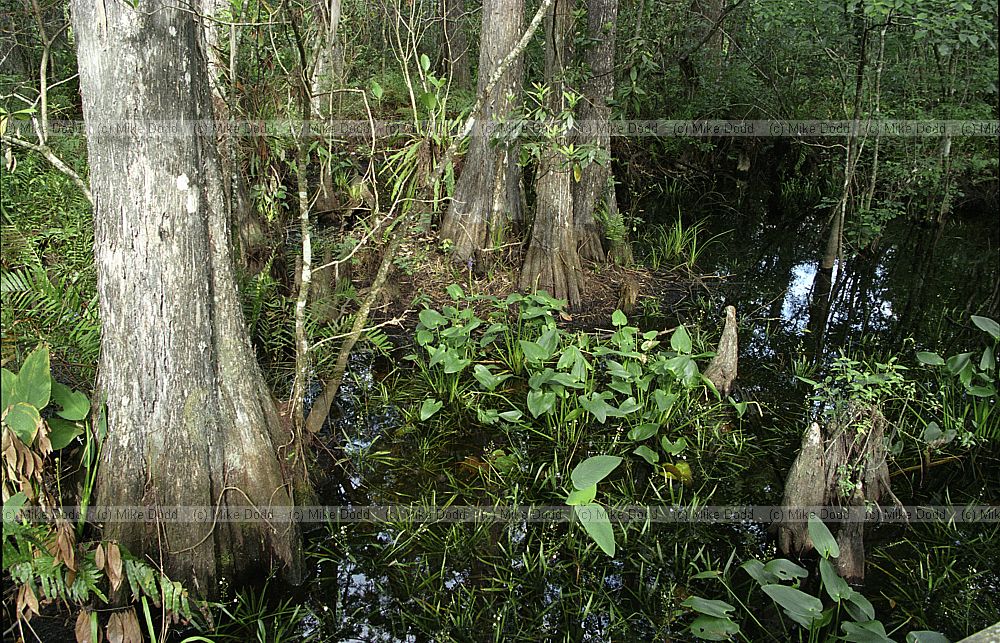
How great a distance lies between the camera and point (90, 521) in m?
3.07

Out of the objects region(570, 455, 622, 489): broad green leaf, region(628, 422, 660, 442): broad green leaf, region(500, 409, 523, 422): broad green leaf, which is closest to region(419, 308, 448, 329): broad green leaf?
region(500, 409, 523, 422): broad green leaf

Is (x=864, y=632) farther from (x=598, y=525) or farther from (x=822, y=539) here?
(x=598, y=525)

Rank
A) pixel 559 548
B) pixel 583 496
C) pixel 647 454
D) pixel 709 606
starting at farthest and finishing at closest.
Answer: pixel 647 454 < pixel 559 548 < pixel 583 496 < pixel 709 606

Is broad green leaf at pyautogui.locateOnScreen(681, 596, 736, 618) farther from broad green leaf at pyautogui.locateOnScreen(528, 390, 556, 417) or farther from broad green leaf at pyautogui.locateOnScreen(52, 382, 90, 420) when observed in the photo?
broad green leaf at pyautogui.locateOnScreen(52, 382, 90, 420)

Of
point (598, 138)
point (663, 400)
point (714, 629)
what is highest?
point (598, 138)

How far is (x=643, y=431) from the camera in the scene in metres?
4.19

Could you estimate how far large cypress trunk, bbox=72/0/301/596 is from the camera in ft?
8.86

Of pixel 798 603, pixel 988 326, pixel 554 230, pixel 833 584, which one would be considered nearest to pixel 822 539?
pixel 833 584

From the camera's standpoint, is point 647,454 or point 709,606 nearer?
point 709,606

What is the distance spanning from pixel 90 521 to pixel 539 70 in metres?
7.79

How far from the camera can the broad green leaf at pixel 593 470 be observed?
337 centimetres

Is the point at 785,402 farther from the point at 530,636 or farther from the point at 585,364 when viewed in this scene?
the point at 530,636

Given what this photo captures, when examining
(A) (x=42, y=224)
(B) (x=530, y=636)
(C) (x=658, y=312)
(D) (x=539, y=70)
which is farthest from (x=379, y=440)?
(D) (x=539, y=70)

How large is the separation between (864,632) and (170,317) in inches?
107
